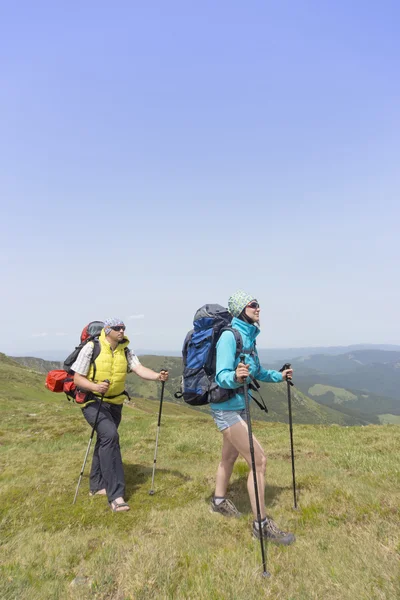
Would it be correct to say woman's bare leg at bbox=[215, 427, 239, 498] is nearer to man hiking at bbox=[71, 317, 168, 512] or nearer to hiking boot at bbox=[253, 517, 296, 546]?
hiking boot at bbox=[253, 517, 296, 546]

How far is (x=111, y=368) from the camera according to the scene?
793cm

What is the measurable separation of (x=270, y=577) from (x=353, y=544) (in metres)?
1.55

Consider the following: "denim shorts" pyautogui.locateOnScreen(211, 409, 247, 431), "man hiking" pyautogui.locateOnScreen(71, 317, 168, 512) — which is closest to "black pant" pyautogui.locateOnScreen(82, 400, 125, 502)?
"man hiking" pyautogui.locateOnScreen(71, 317, 168, 512)

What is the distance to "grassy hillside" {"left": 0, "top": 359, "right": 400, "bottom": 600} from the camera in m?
4.05

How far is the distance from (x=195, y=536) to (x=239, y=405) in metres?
2.19

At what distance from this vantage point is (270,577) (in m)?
4.21

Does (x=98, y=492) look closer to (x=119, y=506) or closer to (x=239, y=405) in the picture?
(x=119, y=506)

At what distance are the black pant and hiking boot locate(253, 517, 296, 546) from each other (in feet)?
10.9

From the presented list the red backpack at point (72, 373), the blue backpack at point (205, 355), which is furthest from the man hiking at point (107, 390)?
the blue backpack at point (205, 355)

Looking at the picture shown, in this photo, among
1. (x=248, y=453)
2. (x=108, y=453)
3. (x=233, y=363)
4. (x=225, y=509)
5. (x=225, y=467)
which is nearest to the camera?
(x=233, y=363)

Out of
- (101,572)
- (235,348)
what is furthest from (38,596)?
(235,348)

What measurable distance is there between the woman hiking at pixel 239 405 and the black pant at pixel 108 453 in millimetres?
2208

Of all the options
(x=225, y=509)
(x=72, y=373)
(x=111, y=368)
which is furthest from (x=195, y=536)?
(x=72, y=373)

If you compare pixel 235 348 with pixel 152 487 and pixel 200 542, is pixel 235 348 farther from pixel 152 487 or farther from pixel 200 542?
pixel 152 487
